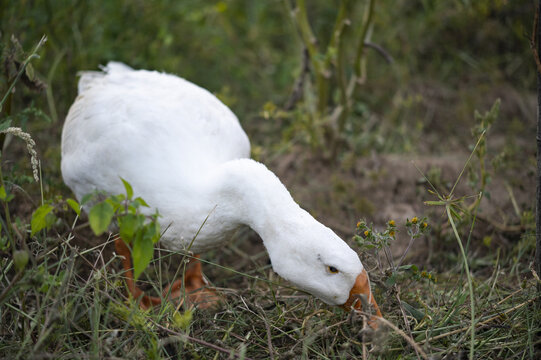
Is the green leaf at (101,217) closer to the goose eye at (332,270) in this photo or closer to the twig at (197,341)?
the twig at (197,341)

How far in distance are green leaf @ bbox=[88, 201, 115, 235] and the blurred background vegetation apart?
1028mm

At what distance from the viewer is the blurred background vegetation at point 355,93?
3.42 metres

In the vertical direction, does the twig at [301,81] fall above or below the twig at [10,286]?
below

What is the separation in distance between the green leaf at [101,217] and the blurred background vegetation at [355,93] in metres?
1.03

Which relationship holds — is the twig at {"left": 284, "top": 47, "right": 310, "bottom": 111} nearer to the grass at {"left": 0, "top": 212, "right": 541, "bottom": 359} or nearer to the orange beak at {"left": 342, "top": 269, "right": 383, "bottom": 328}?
the grass at {"left": 0, "top": 212, "right": 541, "bottom": 359}

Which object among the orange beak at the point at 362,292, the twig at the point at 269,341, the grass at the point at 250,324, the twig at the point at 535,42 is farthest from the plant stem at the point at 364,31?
the twig at the point at 269,341

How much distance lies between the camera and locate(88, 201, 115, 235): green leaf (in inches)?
67.6

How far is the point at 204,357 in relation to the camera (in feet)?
7.02

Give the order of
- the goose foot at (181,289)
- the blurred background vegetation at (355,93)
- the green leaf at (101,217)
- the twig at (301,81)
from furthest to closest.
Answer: the twig at (301,81), the blurred background vegetation at (355,93), the goose foot at (181,289), the green leaf at (101,217)

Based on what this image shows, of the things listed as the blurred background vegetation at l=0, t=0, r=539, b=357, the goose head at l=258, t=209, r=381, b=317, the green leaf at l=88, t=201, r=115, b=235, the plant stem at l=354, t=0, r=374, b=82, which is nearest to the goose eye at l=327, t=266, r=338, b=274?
the goose head at l=258, t=209, r=381, b=317

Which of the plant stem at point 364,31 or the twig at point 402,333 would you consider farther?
the plant stem at point 364,31

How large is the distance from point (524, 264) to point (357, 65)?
182 centimetres

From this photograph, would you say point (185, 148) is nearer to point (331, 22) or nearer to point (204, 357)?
point (204, 357)

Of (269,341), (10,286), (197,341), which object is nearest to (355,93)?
(269,341)
